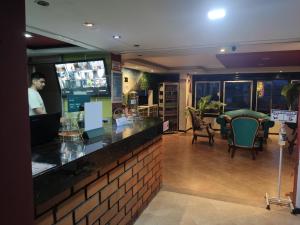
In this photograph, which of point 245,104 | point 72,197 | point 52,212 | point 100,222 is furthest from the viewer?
point 245,104

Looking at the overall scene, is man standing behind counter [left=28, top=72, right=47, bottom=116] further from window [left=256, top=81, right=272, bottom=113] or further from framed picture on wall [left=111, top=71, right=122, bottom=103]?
window [left=256, top=81, right=272, bottom=113]

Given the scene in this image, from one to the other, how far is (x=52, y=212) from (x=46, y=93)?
403cm

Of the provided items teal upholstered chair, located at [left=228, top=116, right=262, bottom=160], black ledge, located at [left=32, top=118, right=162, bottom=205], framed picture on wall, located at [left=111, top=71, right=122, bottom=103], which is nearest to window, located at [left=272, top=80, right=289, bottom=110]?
teal upholstered chair, located at [left=228, top=116, right=262, bottom=160]

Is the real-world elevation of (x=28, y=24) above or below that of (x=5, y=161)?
above

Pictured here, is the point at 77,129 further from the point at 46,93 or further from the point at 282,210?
the point at 46,93

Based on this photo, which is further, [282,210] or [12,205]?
[282,210]

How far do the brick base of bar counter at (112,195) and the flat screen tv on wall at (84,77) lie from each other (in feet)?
5.46

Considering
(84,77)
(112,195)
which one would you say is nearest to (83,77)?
(84,77)

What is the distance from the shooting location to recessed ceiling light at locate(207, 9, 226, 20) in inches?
80.0

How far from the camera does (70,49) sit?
4070 mm

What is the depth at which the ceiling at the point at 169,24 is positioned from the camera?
1.92m

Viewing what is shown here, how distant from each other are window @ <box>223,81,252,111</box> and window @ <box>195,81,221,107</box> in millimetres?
296

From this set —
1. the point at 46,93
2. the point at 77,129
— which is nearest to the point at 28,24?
the point at 77,129

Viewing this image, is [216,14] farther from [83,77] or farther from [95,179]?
[83,77]
